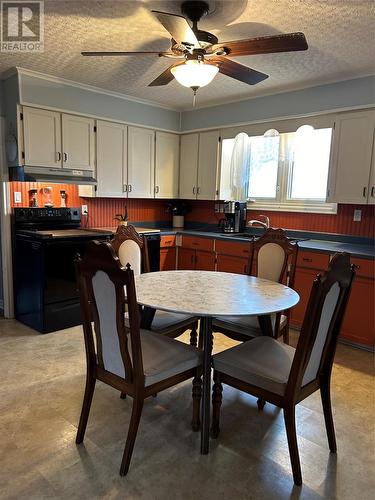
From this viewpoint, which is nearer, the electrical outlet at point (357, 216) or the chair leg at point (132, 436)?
the chair leg at point (132, 436)

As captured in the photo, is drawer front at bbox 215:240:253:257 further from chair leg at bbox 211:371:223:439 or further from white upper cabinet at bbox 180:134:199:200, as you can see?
chair leg at bbox 211:371:223:439

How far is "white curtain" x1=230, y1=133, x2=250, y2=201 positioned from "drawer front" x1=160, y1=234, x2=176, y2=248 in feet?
2.98

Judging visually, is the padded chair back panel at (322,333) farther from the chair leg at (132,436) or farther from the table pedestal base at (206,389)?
the chair leg at (132,436)

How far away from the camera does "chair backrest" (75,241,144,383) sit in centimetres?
164

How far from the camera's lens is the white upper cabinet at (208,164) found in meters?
4.55

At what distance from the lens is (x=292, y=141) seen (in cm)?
414

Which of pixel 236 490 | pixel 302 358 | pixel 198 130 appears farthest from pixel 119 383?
pixel 198 130

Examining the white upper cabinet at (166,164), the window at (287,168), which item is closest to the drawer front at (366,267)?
the window at (287,168)

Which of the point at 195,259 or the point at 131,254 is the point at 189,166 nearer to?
the point at 195,259

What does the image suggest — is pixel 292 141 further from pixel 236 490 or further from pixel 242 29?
pixel 236 490

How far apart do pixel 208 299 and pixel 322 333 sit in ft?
1.95

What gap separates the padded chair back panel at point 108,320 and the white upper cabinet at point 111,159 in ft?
8.42

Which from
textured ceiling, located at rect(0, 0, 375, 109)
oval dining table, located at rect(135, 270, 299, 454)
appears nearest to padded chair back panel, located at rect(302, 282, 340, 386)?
oval dining table, located at rect(135, 270, 299, 454)

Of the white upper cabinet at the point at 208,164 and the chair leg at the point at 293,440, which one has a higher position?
the white upper cabinet at the point at 208,164
